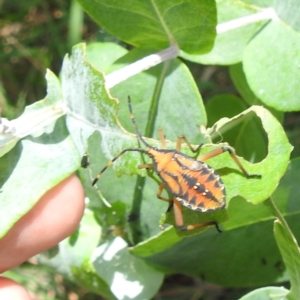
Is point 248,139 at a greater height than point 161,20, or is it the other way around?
point 161,20

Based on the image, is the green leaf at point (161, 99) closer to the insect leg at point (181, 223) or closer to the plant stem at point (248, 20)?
the plant stem at point (248, 20)

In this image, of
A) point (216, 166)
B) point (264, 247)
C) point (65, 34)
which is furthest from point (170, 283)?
point (65, 34)

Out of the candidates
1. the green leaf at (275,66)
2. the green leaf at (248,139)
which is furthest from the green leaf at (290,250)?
the green leaf at (248,139)

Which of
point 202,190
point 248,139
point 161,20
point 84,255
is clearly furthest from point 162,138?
point 84,255

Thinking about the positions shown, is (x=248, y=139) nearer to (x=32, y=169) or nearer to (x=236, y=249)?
(x=236, y=249)

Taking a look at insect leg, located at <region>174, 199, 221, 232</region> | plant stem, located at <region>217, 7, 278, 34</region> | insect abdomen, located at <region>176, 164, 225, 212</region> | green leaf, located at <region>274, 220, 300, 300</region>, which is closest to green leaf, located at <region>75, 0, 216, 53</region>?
plant stem, located at <region>217, 7, 278, 34</region>

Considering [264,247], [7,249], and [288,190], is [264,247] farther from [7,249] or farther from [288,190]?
[7,249]
